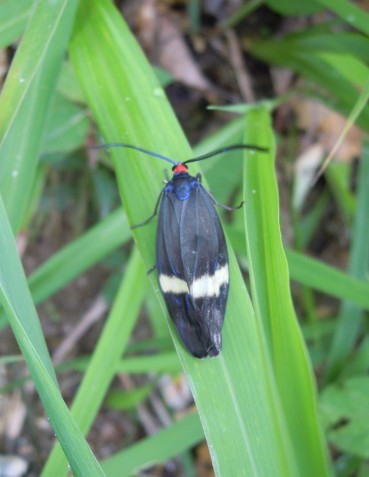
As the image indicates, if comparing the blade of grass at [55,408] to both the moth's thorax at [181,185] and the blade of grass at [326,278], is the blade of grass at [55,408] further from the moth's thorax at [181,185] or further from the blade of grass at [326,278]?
the blade of grass at [326,278]

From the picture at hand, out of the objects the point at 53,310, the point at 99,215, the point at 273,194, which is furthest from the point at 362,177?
the point at 53,310

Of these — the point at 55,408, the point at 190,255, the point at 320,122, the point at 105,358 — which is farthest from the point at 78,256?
the point at 320,122

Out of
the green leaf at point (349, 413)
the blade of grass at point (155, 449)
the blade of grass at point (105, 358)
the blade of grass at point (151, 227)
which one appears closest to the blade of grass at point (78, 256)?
the blade of grass at point (105, 358)

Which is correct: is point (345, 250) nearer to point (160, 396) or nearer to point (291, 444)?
point (160, 396)

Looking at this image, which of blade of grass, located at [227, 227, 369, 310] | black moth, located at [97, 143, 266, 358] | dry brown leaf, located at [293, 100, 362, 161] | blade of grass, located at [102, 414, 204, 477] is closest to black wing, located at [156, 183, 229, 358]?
black moth, located at [97, 143, 266, 358]

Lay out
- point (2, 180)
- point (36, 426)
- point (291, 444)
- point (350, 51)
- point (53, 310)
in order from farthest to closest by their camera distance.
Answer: point (53, 310) → point (36, 426) → point (350, 51) → point (2, 180) → point (291, 444)

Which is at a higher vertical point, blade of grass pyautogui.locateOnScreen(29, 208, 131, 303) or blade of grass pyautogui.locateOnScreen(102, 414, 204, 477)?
blade of grass pyautogui.locateOnScreen(29, 208, 131, 303)

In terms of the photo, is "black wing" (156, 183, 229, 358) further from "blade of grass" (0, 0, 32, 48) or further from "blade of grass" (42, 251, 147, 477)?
"blade of grass" (0, 0, 32, 48)
